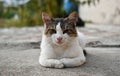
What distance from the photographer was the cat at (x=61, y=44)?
230 centimetres

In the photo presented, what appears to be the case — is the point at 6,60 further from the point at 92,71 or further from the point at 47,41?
the point at 92,71

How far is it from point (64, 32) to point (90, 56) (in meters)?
0.89

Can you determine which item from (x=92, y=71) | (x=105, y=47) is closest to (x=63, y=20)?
(x=92, y=71)

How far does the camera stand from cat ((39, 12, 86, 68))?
230cm

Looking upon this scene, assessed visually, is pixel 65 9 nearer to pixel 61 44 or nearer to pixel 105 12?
pixel 105 12

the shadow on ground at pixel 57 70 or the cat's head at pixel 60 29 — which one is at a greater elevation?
the cat's head at pixel 60 29

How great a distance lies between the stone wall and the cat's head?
6297mm

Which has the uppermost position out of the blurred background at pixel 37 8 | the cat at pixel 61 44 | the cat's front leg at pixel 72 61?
the cat at pixel 61 44

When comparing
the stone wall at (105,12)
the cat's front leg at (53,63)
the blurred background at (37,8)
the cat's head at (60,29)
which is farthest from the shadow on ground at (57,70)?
the blurred background at (37,8)

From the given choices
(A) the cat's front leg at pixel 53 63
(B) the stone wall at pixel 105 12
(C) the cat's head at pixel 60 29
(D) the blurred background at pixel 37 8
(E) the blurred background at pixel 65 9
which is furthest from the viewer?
(D) the blurred background at pixel 37 8

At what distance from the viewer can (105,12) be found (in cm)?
969

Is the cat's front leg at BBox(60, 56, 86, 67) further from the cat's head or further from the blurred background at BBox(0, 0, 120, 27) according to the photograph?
the blurred background at BBox(0, 0, 120, 27)

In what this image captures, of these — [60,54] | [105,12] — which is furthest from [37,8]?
[60,54]

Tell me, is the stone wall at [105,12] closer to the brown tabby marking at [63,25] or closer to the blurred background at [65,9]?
the blurred background at [65,9]
